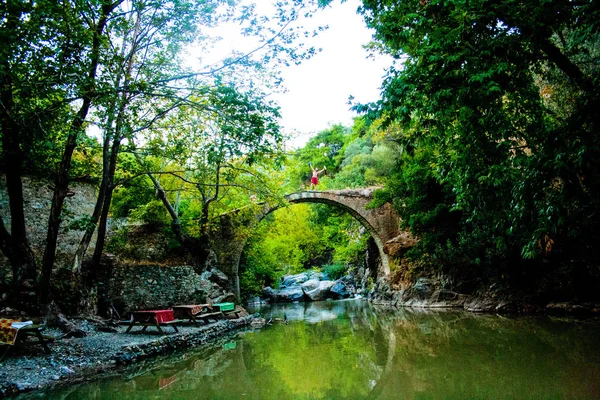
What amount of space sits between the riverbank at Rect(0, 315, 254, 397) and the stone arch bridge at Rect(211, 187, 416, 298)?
270 inches

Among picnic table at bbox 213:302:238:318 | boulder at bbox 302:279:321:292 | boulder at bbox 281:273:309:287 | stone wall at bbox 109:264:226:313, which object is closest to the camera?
stone wall at bbox 109:264:226:313

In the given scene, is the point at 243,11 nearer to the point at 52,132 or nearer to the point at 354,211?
the point at 52,132

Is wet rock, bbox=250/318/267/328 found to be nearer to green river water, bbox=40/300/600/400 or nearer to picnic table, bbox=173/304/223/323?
picnic table, bbox=173/304/223/323

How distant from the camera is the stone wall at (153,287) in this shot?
10112mm

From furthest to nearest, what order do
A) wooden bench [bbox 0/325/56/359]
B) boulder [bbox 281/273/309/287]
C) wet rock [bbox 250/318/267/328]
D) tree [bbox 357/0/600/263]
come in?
1. boulder [bbox 281/273/309/287]
2. wet rock [bbox 250/318/267/328]
3. wooden bench [bbox 0/325/56/359]
4. tree [bbox 357/0/600/263]

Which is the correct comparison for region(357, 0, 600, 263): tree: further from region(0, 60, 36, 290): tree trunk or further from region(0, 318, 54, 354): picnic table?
region(0, 60, 36, 290): tree trunk

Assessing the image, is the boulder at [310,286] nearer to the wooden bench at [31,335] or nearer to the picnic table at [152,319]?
the picnic table at [152,319]

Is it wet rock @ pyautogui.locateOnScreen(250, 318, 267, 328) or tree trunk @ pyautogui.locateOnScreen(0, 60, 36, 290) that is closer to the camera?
tree trunk @ pyautogui.locateOnScreen(0, 60, 36, 290)

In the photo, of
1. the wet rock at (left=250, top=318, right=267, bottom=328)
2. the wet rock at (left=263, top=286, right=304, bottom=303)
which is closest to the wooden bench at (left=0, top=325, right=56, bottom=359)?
the wet rock at (left=250, top=318, right=267, bottom=328)

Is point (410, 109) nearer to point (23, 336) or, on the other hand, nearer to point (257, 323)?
point (23, 336)

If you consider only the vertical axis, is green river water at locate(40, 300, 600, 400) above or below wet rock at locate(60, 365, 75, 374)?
below

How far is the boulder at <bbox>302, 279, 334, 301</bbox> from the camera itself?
70.1 feet

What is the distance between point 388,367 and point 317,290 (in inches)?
657

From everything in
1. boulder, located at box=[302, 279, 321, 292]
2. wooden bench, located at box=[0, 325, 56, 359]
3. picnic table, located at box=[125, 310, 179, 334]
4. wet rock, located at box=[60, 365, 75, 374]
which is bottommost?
boulder, located at box=[302, 279, 321, 292]
